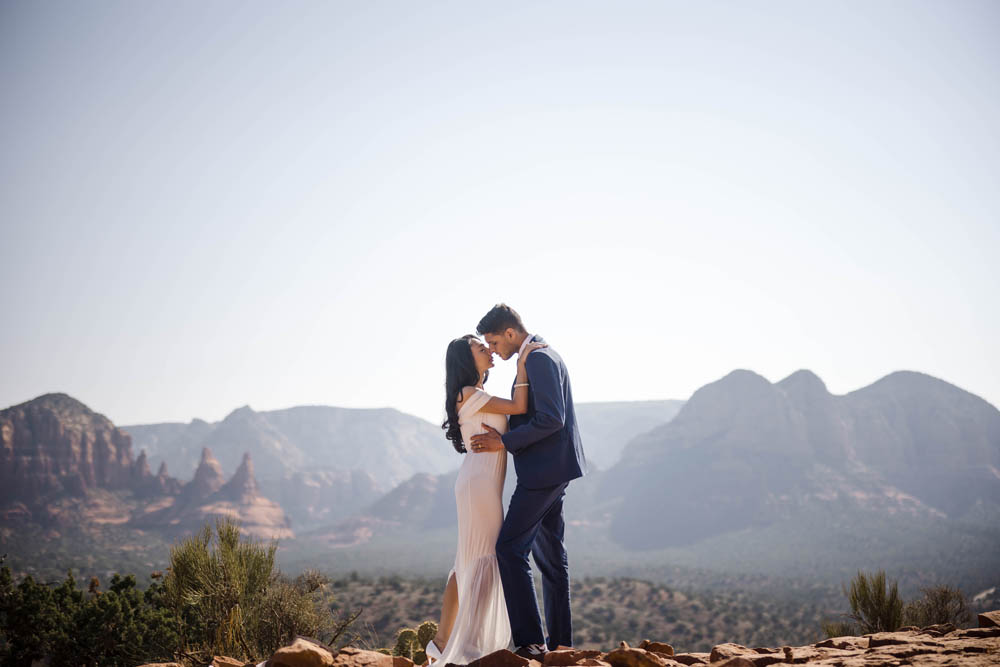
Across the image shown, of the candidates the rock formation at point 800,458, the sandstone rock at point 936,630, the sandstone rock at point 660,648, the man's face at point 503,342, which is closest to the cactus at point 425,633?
the sandstone rock at point 660,648

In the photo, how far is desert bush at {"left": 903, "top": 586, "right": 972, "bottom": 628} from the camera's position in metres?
9.57

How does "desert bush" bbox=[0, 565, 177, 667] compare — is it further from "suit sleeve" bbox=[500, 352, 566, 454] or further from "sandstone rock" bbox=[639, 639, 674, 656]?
"sandstone rock" bbox=[639, 639, 674, 656]

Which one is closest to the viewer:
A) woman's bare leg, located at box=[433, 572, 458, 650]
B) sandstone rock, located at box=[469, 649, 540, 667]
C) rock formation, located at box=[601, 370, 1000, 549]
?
sandstone rock, located at box=[469, 649, 540, 667]

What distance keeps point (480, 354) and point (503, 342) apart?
20 cm

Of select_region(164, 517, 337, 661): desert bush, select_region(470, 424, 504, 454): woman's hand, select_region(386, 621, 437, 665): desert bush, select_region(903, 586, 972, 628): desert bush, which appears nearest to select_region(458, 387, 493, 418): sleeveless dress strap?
select_region(470, 424, 504, 454): woman's hand

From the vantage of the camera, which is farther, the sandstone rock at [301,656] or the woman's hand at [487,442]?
the woman's hand at [487,442]

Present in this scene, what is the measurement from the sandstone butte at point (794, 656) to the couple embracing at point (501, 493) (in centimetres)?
57

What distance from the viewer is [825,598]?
3588 cm

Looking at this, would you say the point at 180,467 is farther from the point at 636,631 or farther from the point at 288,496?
the point at 636,631

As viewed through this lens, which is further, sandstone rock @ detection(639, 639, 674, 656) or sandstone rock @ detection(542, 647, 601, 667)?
sandstone rock @ detection(639, 639, 674, 656)

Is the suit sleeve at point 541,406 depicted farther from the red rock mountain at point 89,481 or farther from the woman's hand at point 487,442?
the red rock mountain at point 89,481

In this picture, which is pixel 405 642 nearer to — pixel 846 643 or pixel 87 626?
pixel 87 626

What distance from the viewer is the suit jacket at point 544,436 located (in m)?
5.04

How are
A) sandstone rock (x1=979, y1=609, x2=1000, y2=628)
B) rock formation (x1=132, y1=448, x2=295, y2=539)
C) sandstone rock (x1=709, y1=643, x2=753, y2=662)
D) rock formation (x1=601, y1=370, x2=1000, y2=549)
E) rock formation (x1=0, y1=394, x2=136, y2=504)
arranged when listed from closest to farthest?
sandstone rock (x1=979, y1=609, x2=1000, y2=628) < sandstone rock (x1=709, y1=643, x2=753, y2=662) < rock formation (x1=0, y1=394, x2=136, y2=504) < rock formation (x1=601, y1=370, x2=1000, y2=549) < rock formation (x1=132, y1=448, x2=295, y2=539)
